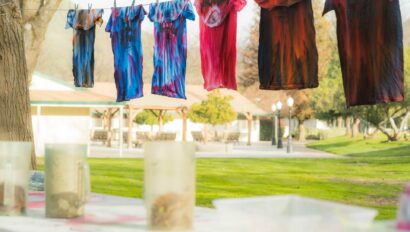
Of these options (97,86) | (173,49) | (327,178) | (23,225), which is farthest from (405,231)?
(97,86)

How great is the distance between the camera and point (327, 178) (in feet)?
67.7

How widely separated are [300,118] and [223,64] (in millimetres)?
44658

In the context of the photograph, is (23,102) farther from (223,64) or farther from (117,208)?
(117,208)

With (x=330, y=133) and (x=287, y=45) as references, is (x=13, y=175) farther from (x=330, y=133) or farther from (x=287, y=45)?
(x=330, y=133)

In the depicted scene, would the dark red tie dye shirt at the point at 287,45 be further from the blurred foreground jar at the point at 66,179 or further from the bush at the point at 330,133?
the bush at the point at 330,133

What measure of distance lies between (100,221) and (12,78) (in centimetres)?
655

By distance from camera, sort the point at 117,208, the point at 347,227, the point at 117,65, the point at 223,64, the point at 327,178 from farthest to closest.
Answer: the point at 327,178
the point at 117,65
the point at 223,64
the point at 117,208
the point at 347,227

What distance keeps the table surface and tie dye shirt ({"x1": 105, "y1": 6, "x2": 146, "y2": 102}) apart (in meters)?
6.32

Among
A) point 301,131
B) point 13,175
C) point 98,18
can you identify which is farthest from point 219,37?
point 301,131

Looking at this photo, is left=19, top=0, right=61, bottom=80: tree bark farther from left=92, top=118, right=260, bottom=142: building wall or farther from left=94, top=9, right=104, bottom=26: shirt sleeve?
left=92, top=118, right=260, bottom=142: building wall

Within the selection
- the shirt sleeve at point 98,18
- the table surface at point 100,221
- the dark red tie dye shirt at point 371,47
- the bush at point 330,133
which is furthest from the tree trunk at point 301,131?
the table surface at point 100,221

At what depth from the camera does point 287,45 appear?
7113 millimetres

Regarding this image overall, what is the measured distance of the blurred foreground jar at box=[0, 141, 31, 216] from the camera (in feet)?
9.17

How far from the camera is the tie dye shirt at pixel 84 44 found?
10375 mm
